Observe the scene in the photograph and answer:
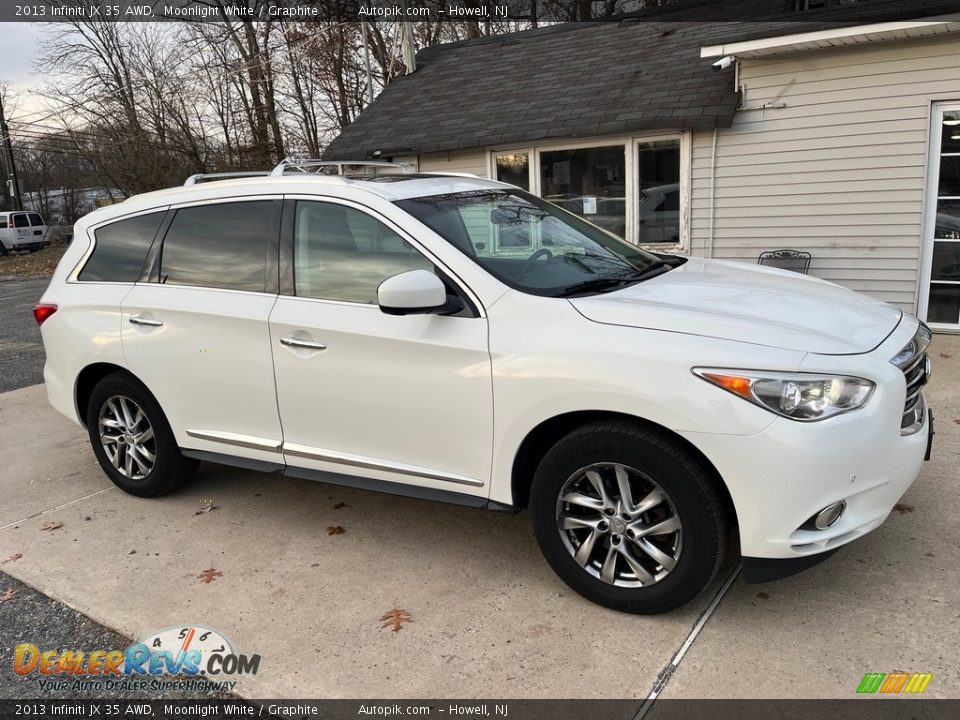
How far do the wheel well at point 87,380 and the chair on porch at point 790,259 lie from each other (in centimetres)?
699

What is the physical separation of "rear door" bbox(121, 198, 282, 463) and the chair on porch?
21.4 feet

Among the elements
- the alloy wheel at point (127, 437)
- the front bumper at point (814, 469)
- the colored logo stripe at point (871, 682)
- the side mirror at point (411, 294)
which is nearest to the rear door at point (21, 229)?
the alloy wheel at point (127, 437)

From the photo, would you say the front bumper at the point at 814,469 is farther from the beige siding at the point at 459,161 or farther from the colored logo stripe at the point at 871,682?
the beige siding at the point at 459,161

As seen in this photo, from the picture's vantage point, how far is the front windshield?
3.31 meters

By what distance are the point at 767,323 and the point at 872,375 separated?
408mm

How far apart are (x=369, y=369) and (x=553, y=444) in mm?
903

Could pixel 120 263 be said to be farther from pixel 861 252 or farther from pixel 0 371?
pixel 861 252

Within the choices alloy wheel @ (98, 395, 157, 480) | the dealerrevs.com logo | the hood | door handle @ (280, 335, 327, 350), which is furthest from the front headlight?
alloy wheel @ (98, 395, 157, 480)

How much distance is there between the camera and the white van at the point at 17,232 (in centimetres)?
2716

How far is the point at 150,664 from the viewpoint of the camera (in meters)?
2.90

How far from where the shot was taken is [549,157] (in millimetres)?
9930

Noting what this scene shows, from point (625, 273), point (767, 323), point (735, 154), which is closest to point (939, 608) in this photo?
point (767, 323)

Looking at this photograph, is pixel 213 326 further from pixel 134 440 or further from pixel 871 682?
pixel 871 682

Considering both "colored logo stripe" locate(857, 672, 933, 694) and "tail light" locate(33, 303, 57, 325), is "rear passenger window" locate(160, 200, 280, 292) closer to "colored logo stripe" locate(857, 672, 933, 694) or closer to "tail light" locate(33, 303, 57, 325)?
"tail light" locate(33, 303, 57, 325)
